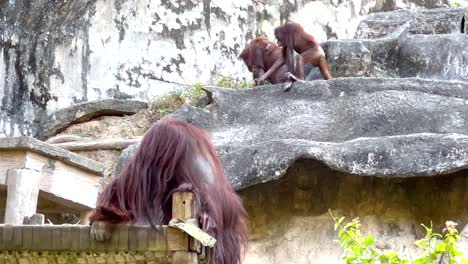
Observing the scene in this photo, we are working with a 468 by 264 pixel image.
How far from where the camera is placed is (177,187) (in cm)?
545

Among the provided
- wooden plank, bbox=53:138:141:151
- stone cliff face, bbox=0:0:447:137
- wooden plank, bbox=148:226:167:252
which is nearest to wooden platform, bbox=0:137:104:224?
wooden plank, bbox=148:226:167:252

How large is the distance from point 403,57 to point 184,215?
558cm

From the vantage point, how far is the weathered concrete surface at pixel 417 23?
1102cm

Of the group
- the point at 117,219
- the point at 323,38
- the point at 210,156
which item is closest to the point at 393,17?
the point at 323,38

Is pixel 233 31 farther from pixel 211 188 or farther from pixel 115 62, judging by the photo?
pixel 211 188

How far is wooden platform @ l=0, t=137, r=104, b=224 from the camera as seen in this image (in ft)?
22.8

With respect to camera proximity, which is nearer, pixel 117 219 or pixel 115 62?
pixel 117 219

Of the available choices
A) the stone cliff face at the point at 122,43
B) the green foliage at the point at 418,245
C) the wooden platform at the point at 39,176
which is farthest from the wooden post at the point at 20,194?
the stone cliff face at the point at 122,43

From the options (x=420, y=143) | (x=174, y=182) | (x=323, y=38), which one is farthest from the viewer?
(x=323, y=38)

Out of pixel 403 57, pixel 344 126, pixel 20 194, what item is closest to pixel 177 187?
pixel 20 194

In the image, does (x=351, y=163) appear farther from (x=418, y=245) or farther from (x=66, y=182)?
(x=418, y=245)

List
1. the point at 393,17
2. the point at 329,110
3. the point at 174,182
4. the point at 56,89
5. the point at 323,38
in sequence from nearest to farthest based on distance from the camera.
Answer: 1. the point at 174,182
2. the point at 329,110
3. the point at 393,17
4. the point at 56,89
5. the point at 323,38

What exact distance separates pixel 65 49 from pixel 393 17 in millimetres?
3636

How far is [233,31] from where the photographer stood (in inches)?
535
